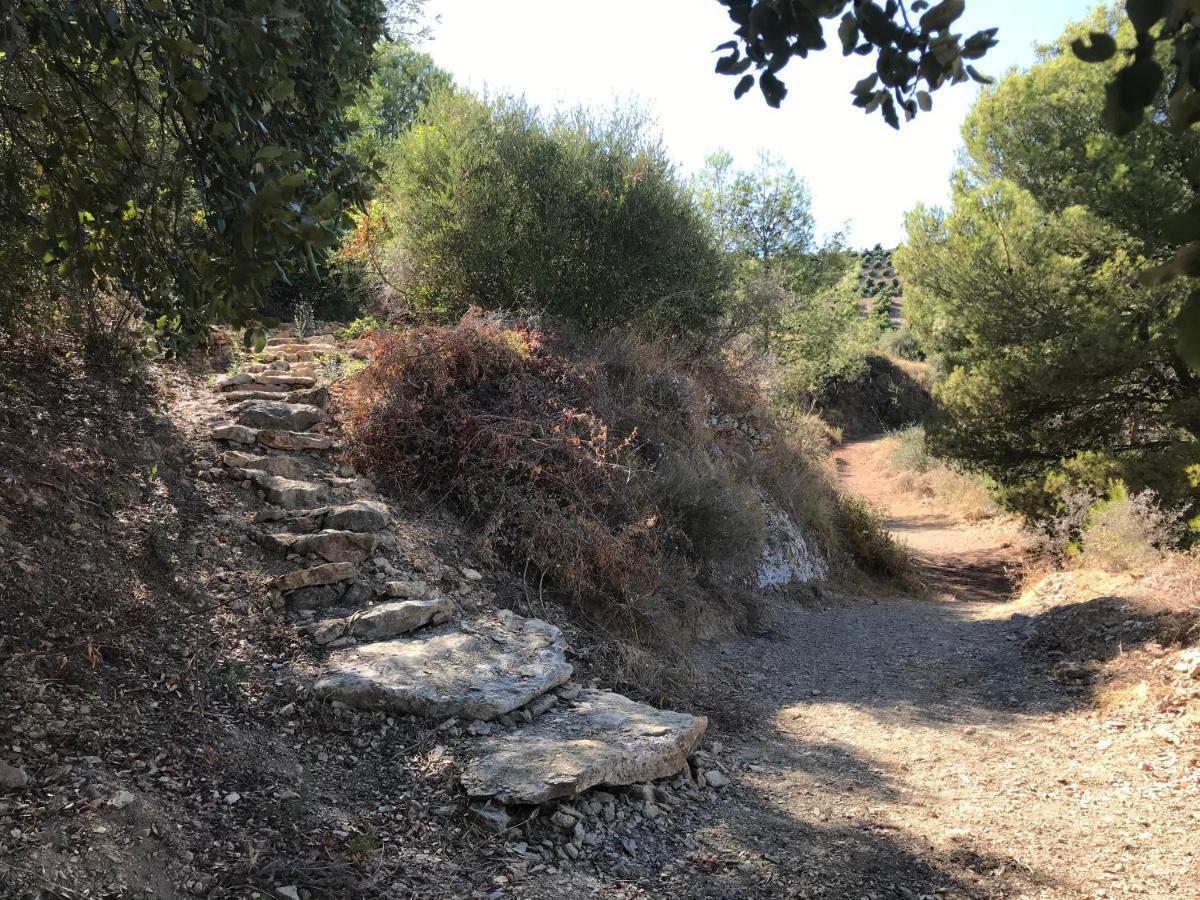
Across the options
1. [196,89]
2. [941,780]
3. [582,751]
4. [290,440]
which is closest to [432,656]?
[582,751]

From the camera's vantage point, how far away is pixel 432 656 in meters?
4.66

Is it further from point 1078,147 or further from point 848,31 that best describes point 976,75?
point 1078,147

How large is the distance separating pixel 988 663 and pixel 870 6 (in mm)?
6730

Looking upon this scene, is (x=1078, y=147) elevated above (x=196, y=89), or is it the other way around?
(x=1078, y=147)

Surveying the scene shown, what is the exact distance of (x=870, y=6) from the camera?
→ 82.1 inches

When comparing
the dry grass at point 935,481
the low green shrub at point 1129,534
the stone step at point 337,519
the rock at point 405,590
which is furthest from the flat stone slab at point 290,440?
the dry grass at point 935,481

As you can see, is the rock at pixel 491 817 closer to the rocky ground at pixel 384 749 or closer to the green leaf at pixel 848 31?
Result: the rocky ground at pixel 384 749

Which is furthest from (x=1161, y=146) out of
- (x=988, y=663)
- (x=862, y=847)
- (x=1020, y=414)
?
(x=862, y=847)

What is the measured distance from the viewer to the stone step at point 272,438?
6.48 meters

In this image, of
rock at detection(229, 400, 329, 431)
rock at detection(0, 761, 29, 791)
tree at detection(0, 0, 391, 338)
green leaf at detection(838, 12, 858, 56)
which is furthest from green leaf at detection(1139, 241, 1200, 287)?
rock at detection(229, 400, 329, 431)

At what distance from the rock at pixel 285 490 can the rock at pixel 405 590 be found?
1.13m

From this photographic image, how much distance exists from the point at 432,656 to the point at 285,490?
2.01 m

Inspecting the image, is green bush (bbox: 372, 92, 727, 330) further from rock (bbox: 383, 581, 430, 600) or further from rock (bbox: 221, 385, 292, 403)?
rock (bbox: 383, 581, 430, 600)

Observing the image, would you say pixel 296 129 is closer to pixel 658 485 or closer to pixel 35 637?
pixel 35 637
